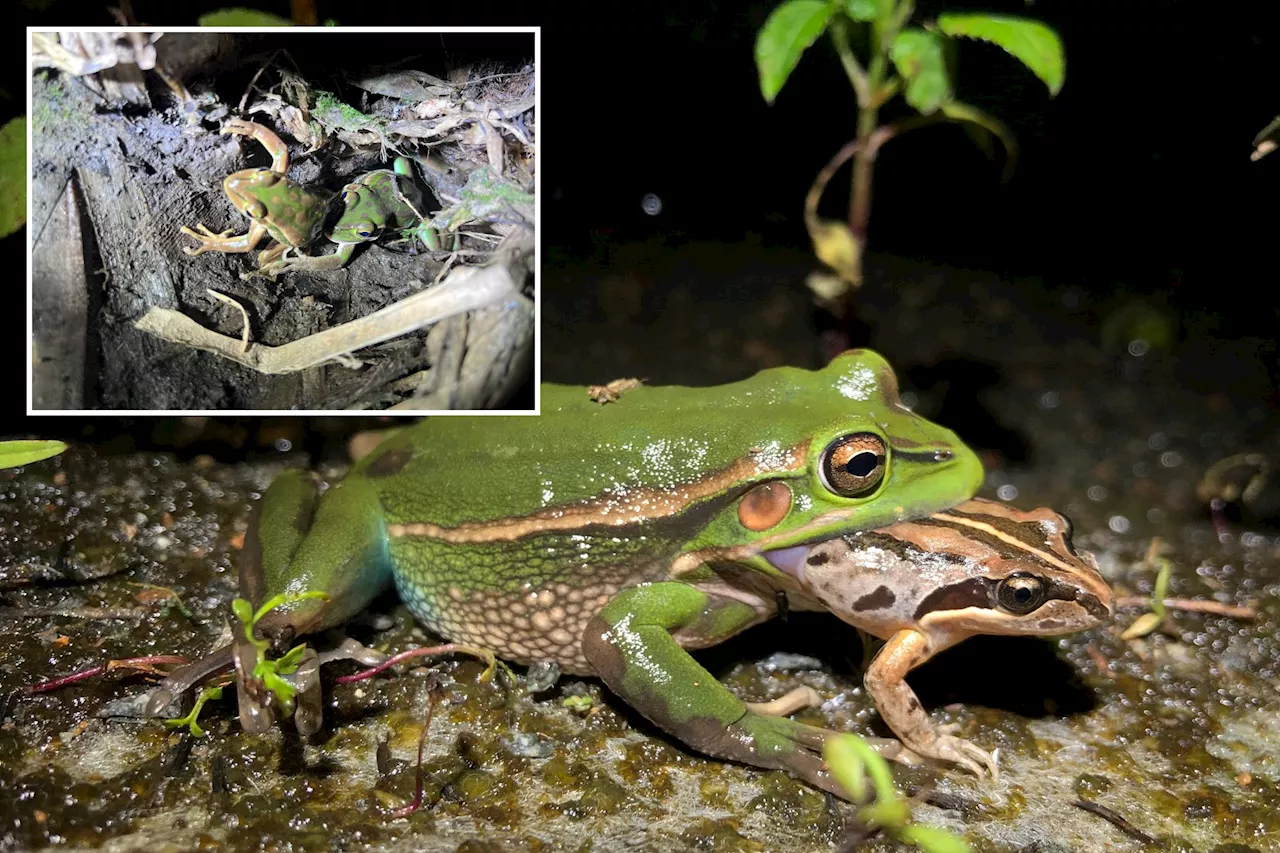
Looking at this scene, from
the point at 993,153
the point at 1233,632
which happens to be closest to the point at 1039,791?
the point at 1233,632

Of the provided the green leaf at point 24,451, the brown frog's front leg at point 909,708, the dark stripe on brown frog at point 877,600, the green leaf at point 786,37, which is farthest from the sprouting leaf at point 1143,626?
the green leaf at point 24,451

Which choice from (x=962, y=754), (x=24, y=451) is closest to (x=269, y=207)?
(x=24, y=451)

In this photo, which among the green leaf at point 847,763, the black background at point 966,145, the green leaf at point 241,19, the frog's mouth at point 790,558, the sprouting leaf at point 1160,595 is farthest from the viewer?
the sprouting leaf at point 1160,595

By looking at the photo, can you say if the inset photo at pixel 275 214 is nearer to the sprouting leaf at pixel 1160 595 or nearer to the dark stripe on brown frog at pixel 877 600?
the dark stripe on brown frog at pixel 877 600

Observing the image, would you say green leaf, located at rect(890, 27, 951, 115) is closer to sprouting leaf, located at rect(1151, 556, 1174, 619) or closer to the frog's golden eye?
the frog's golden eye

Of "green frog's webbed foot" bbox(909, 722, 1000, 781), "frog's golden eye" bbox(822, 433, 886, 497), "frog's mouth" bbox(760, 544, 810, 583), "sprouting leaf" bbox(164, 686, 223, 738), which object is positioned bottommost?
"green frog's webbed foot" bbox(909, 722, 1000, 781)

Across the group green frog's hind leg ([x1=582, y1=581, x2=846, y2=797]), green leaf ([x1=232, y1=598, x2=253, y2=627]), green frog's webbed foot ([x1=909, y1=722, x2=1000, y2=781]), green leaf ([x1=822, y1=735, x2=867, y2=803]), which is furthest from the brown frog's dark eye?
green leaf ([x1=232, y1=598, x2=253, y2=627])
